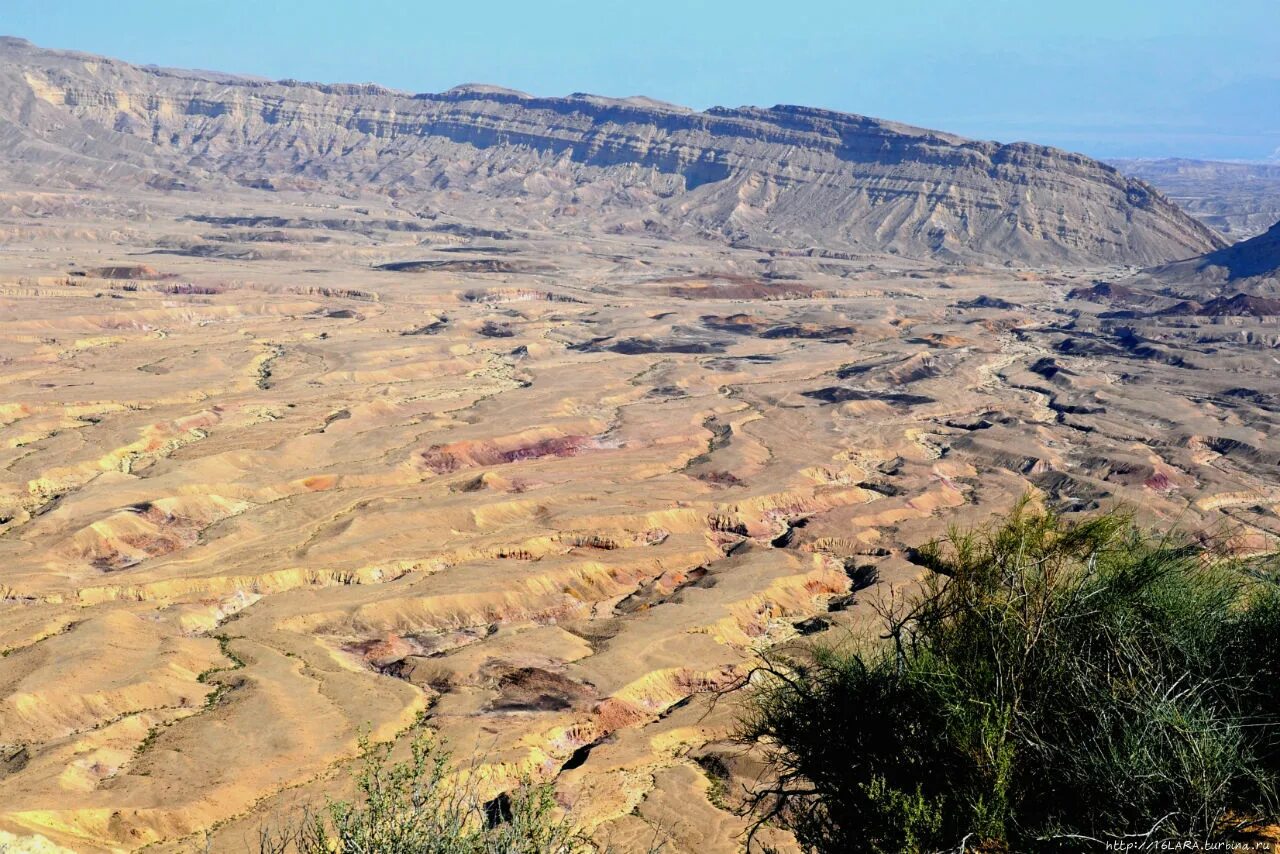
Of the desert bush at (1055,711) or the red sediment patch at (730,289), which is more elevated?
the desert bush at (1055,711)

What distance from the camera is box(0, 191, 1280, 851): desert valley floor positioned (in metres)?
33.0

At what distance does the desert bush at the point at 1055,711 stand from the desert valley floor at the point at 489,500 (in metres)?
13.4

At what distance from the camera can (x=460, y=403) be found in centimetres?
8325

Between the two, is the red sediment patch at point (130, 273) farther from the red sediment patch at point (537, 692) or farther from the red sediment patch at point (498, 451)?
the red sediment patch at point (537, 692)

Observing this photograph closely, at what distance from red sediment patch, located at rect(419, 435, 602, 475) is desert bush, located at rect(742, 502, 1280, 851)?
168ft

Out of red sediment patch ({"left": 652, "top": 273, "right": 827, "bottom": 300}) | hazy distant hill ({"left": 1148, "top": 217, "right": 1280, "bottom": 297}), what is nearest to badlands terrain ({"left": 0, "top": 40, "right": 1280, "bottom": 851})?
red sediment patch ({"left": 652, "top": 273, "right": 827, "bottom": 300})

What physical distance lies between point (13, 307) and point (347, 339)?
100.0 feet

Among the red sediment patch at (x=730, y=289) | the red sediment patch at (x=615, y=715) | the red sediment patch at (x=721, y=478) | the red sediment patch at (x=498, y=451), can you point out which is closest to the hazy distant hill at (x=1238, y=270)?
the red sediment patch at (x=730, y=289)

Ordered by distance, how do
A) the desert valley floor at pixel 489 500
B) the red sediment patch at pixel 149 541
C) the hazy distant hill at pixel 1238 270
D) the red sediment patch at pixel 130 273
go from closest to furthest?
the desert valley floor at pixel 489 500 → the red sediment patch at pixel 149 541 → the red sediment patch at pixel 130 273 → the hazy distant hill at pixel 1238 270

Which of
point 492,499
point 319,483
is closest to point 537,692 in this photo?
point 492,499

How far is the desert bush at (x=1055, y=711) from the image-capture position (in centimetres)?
1343

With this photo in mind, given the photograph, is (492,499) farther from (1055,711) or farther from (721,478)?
(1055,711)

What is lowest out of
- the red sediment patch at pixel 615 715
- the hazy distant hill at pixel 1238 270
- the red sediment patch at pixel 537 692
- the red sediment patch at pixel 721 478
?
the red sediment patch at pixel 721 478

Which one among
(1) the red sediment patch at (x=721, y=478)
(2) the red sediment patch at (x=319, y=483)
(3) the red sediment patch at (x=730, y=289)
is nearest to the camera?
(2) the red sediment patch at (x=319, y=483)
